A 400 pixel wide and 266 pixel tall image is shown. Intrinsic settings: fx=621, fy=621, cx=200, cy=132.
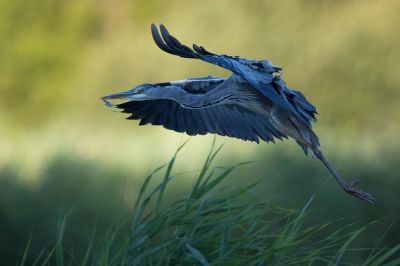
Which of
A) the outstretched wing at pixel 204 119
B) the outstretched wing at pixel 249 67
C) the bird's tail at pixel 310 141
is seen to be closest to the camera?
the outstretched wing at pixel 249 67

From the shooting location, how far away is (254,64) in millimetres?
3104

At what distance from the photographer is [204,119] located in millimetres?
3643

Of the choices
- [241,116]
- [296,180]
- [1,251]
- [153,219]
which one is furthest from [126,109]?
[1,251]

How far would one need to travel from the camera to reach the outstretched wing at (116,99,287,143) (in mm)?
3611

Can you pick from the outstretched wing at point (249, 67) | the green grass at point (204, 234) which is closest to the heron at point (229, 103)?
the outstretched wing at point (249, 67)

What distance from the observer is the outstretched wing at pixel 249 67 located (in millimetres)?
2957

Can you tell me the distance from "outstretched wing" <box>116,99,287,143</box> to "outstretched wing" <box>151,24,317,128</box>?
1.51ft

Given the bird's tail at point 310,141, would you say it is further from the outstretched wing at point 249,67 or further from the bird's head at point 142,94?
the bird's head at point 142,94

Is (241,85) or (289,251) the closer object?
(289,251)

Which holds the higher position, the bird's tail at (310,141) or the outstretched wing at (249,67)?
the outstretched wing at (249,67)

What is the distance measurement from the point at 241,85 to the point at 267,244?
115 centimetres

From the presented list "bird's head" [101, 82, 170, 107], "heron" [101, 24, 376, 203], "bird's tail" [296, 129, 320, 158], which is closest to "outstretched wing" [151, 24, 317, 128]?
"heron" [101, 24, 376, 203]

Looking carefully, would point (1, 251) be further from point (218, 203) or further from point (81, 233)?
point (218, 203)

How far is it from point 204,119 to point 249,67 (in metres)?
0.64
